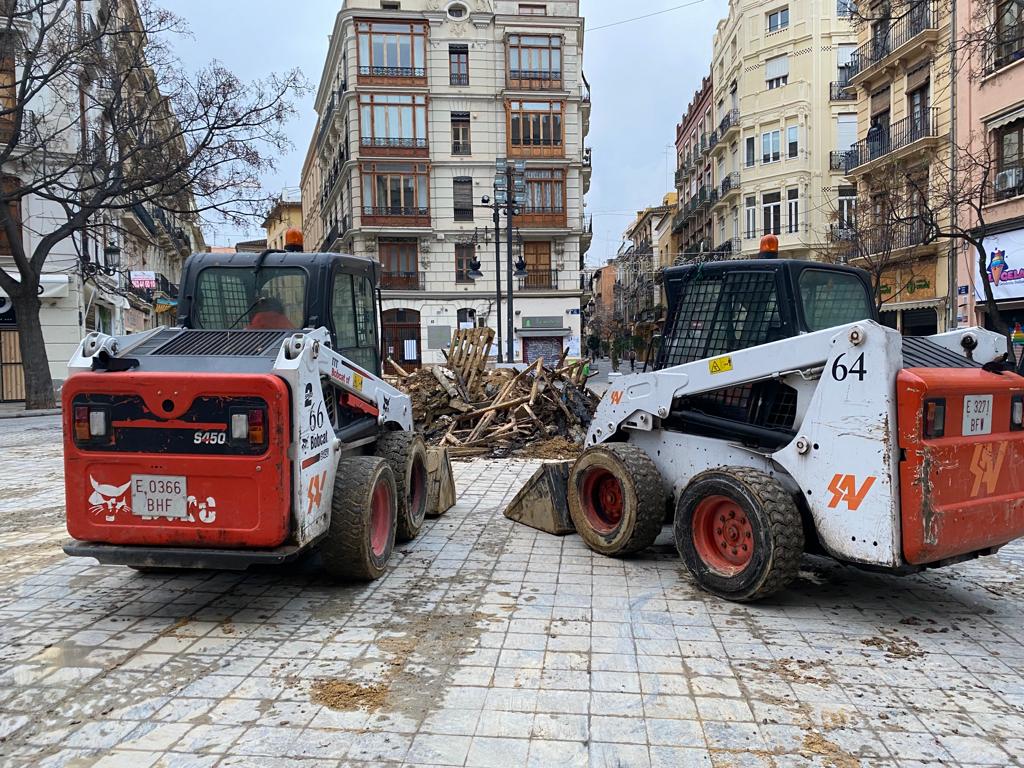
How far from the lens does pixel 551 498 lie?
23.7ft

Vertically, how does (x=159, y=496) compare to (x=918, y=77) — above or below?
below

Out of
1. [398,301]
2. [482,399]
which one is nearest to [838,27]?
[398,301]

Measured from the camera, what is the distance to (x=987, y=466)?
15.6ft

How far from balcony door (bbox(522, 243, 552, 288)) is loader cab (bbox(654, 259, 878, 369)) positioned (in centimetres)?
3398

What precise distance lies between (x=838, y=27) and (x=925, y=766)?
40919mm

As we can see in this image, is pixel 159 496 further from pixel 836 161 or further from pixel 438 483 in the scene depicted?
pixel 836 161

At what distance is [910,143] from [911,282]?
4.54 metres

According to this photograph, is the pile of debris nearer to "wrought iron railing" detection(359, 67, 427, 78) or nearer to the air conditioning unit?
the air conditioning unit

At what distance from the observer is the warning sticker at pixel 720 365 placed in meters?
5.46

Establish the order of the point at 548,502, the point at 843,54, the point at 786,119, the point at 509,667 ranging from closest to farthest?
the point at 509,667 < the point at 548,502 < the point at 843,54 < the point at 786,119

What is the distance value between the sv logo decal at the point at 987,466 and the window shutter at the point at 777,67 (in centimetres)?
3822

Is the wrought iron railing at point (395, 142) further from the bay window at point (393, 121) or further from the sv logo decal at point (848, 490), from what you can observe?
the sv logo decal at point (848, 490)

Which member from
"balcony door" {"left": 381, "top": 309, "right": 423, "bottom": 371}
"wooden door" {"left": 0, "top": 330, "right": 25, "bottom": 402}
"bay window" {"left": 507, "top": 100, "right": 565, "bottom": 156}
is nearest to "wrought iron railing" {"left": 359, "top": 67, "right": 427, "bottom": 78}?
"bay window" {"left": 507, "top": 100, "right": 565, "bottom": 156}

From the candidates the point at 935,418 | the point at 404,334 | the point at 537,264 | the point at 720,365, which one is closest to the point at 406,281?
the point at 404,334
